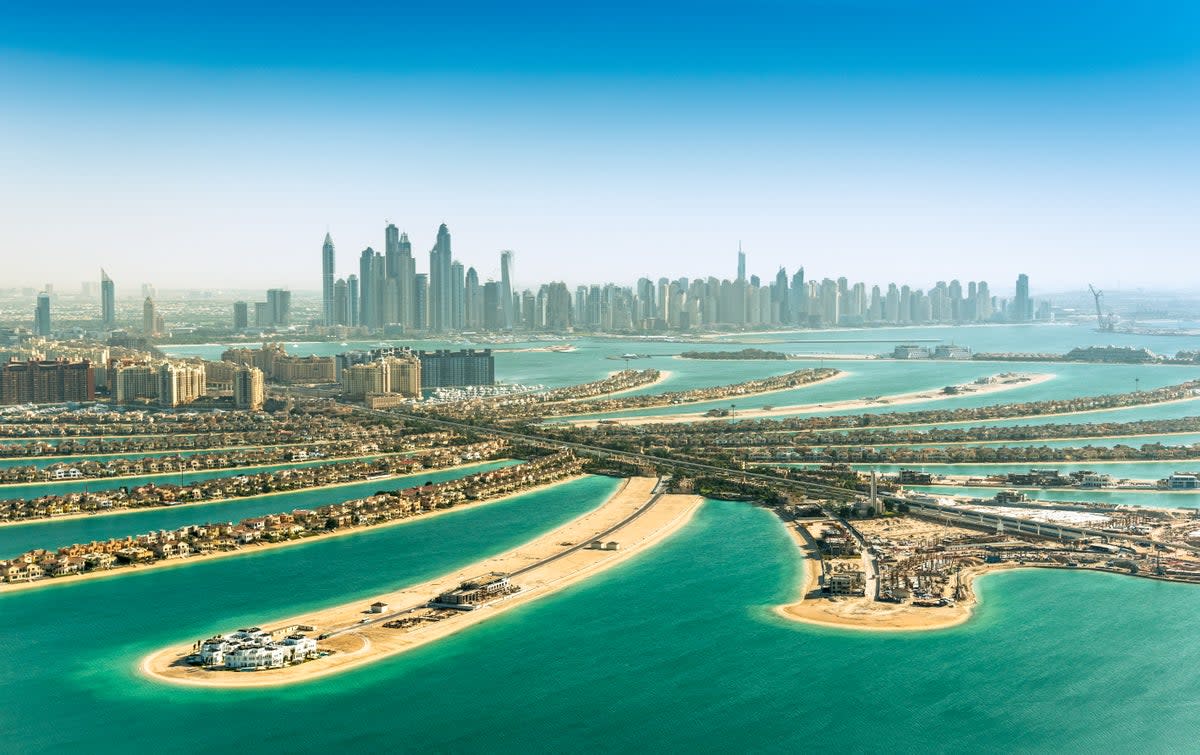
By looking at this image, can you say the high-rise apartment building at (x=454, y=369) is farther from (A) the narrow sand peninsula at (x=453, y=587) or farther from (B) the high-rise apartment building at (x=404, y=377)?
(A) the narrow sand peninsula at (x=453, y=587)

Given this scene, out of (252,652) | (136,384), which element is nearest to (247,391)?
(136,384)

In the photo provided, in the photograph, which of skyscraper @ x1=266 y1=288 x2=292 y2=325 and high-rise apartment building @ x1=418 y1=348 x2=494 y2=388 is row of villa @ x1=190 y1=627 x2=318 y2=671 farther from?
skyscraper @ x1=266 y1=288 x2=292 y2=325

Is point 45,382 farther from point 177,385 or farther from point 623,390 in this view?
point 623,390

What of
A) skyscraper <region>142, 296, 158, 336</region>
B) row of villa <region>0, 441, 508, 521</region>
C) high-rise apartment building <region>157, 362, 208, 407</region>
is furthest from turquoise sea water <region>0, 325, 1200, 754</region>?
skyscraper <region>142, 296, 158, 336</region>

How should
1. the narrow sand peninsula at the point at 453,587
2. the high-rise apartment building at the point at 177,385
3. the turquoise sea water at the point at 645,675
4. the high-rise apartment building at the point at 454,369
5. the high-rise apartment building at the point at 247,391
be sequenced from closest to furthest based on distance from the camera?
1. the turquoise sea water at the point at 645,675
2. the narrow sand peninsula at the point at 453,587
3. the high-rise apartment building at the point at 247,391
4. the high-rise apartment building at the point at 177,385
5. the high-rise apartment building at the point at 454,369

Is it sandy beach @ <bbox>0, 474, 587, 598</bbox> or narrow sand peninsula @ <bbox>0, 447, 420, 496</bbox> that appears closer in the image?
sandy beach @ <bbox>0, 474, 587, 598</bbox>

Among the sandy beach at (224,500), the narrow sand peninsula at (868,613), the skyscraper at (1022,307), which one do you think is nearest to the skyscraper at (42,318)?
the sandy beach at (224,500)

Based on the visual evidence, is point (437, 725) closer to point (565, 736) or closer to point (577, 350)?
point (565, 736)
